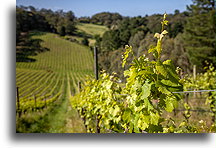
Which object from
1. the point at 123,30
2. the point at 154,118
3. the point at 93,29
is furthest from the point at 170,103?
the point at 93,29

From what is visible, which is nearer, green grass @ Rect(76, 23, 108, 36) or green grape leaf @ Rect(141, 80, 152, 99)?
green grape leaf @ Rect(141, 80, 152, 99)

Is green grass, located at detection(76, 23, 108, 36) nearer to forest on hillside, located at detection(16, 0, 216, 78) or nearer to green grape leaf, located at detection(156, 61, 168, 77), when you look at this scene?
forest on hillside, located at detection(16, 0, 216, 78)

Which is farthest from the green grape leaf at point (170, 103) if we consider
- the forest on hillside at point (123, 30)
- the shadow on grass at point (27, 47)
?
the shadow on grass at point (27, 47)

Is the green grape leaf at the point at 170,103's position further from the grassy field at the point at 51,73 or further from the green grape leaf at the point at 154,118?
the grassy field at the point at 51,73

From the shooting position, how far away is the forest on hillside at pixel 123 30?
2314mm

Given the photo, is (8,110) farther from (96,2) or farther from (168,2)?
(168,2)

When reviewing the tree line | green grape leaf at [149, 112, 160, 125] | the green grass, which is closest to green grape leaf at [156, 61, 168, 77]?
green grape leaf at [149, 112, 160, 125]

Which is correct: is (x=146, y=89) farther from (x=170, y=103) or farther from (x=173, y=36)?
(x=173, y=36)

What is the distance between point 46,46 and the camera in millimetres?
2584

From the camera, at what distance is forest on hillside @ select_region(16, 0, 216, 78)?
2314 millimetres

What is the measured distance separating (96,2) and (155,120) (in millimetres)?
1407

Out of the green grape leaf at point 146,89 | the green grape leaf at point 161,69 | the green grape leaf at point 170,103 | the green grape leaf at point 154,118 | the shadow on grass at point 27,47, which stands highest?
the shadow on grass at point 27,47

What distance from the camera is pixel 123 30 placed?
2479mm

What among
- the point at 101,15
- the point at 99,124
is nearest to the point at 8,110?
the point at 99,124
